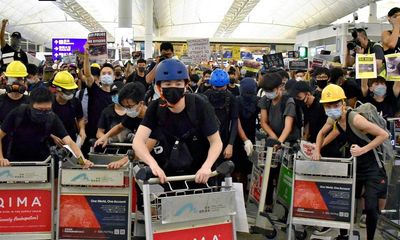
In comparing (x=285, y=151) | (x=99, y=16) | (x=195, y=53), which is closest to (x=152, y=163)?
(x=285, y=151)

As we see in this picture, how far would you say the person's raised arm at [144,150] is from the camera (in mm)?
3609

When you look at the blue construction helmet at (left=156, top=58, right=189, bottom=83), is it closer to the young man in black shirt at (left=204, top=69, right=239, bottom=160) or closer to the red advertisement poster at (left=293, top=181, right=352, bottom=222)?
the red advertisement poster at (left=293, top=181, right=352, bottom=222)

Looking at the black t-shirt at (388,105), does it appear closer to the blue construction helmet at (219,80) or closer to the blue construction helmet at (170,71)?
the blue construction helmet at (219,80)

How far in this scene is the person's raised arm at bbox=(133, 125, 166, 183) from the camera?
3.61 meters

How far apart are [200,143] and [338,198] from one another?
170cm

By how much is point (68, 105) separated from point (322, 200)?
321cm

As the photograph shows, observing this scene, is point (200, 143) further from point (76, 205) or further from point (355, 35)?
point (355, 35)

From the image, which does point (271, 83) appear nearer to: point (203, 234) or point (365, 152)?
point (365, 152)

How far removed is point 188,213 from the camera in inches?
135

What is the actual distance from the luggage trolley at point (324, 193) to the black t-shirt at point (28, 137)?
93.3 inches

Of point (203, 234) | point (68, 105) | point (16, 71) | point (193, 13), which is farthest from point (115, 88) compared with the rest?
point (193, 13)

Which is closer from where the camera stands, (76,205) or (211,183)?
(211,183)

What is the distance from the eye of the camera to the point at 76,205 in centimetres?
466

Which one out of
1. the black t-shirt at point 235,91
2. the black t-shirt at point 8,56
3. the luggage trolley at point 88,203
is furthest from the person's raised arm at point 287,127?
the black t-shirt at point 8,56
